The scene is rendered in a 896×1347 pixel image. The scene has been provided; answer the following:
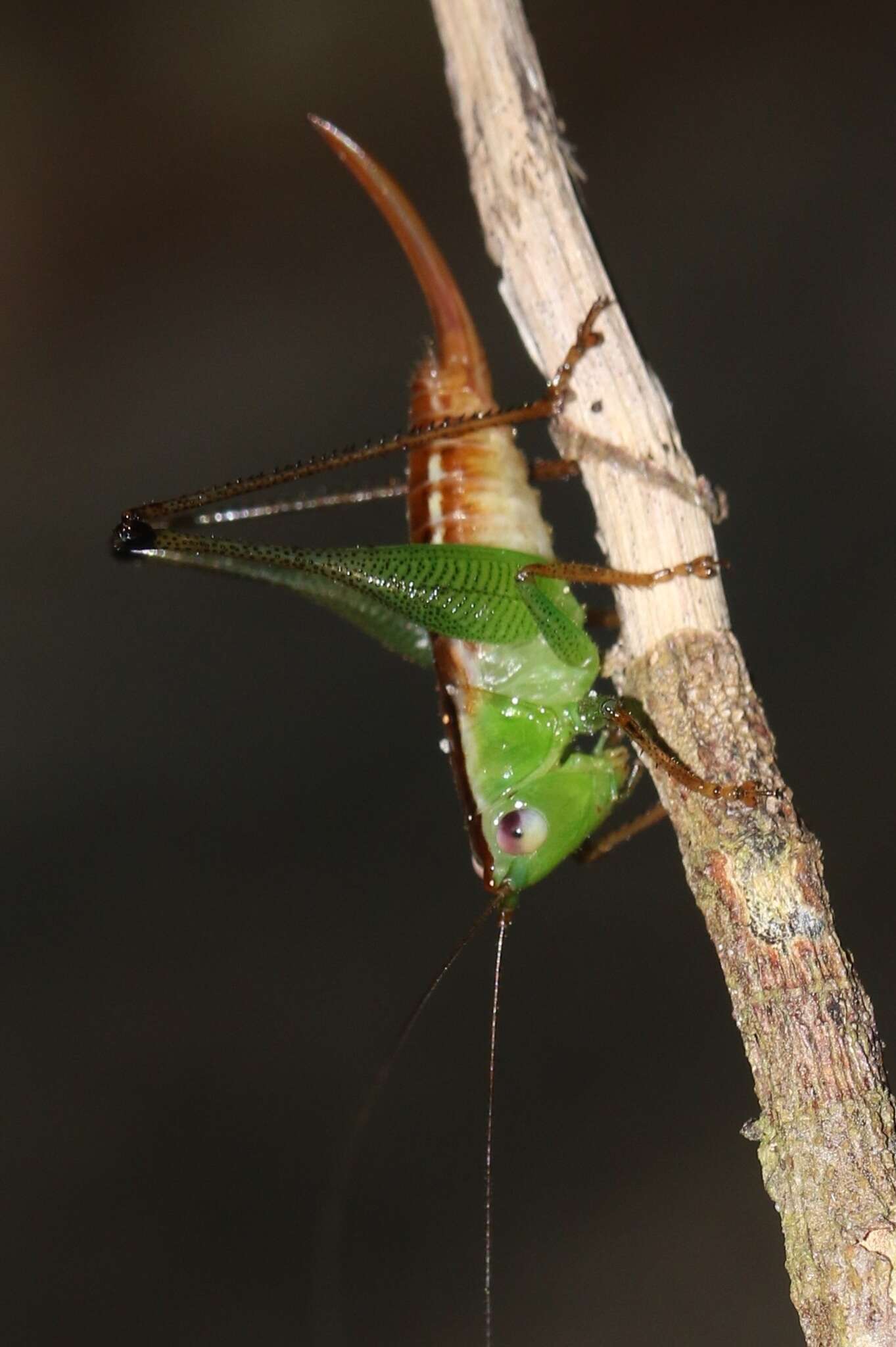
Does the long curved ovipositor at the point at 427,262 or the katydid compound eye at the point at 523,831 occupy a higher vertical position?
the long curved ovipositor at the point at 427,262

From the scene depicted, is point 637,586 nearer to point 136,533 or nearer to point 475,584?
point 475,584

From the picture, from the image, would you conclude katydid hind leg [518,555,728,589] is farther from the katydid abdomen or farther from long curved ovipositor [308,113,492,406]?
long curved ovipositor [308,113,492,406]


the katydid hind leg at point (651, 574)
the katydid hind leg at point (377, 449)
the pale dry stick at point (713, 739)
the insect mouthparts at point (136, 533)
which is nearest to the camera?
the pale dry stick at point (713, 739)

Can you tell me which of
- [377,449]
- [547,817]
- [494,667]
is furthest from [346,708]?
[377,449]

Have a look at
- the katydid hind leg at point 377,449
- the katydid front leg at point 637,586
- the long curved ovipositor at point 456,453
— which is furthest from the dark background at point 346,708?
the katydid hind leg at point 377,449

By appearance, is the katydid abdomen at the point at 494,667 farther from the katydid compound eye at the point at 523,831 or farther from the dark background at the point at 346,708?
the dark background at the point at 346,708

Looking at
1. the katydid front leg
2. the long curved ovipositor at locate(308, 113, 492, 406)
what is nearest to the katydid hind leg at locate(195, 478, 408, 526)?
the long curved ovipositor at locate(308, 113, 492, 406)

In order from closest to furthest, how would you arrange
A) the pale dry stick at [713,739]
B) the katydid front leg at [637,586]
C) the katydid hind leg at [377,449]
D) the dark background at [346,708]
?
the pale dry stick at [713,739], the katydid front leg at [637,586], the katydid hind leg at [377,449], the dark background at [346,708]

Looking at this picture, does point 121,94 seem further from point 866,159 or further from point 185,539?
point 185,539
